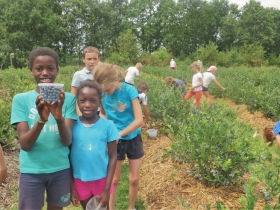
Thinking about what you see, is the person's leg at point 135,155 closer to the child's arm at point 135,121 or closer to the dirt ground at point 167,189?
the child's arm at point 135,121

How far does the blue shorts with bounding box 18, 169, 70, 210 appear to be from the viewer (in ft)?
7.06

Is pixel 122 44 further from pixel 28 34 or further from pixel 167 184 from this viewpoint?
pixel 167 184

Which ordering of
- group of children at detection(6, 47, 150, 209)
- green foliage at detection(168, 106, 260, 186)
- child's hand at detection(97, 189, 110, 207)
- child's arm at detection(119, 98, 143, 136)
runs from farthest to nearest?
green foliage at detection(168, 106, 260, 186)
child's arm at detection(119, 98, 143, 136)
child's hand at detection(97, 189, 110, 207)
group of children at detection(6, 47, 150, 209)

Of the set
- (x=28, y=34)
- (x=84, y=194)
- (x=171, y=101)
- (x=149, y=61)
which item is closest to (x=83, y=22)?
(x=28, y=34)

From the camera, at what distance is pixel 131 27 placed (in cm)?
5900

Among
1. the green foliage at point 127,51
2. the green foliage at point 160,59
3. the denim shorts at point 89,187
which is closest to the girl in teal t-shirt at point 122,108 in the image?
the denim shorts at point 89,187

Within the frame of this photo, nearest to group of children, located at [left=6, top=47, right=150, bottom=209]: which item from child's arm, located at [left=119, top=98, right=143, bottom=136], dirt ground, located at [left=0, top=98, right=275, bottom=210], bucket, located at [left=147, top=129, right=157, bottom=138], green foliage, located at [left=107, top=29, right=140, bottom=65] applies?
child's arm, located at [left=119, top=98, right=143, bottom=136]

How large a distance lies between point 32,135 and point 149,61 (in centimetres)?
3617

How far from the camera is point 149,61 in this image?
37.6 metres

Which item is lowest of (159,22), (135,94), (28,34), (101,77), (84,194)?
(84,194)

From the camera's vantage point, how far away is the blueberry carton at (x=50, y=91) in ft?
5.74

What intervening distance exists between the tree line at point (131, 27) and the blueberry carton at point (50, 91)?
36.3 m

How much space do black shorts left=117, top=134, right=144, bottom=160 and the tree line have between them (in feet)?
115

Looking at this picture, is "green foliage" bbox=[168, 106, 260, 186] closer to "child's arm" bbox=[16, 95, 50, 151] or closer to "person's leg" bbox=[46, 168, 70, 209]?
"person's leg" bbox=[46, 168, 70, 209]
